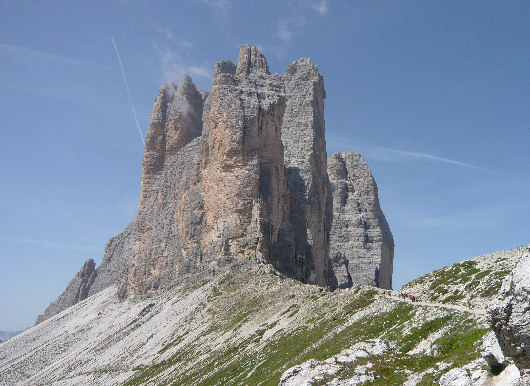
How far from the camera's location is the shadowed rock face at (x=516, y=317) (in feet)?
42.8

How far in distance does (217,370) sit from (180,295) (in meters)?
51.8

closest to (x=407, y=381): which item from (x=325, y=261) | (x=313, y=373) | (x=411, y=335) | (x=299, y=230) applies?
(x=313, y=373)

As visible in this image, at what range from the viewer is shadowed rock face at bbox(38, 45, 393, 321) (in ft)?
329

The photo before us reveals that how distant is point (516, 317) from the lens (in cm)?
1315

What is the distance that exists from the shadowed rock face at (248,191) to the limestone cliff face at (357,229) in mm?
353

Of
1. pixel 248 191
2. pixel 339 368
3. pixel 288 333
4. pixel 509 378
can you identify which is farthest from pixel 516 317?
pixel 248 191

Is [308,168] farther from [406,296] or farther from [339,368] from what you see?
[339,368]

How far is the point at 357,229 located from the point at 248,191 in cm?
7229

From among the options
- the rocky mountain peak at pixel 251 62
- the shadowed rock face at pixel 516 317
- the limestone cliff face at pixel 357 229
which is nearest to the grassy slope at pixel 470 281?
the shadowed rock face at pixel 516 317

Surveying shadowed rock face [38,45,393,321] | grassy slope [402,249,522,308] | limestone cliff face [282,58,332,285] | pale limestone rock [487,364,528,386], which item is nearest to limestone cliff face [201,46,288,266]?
shadowed rock face [38,45,393,321]

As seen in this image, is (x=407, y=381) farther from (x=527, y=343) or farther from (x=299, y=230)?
(x=299, y=230)

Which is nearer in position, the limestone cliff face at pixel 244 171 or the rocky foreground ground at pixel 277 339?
the rocky foreground ground at pixel 277 339

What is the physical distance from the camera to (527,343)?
13117 mm

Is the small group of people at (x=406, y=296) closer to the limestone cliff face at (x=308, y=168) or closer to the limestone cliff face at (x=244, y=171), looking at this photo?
the limestone cliff face at (x=244, y=171)
